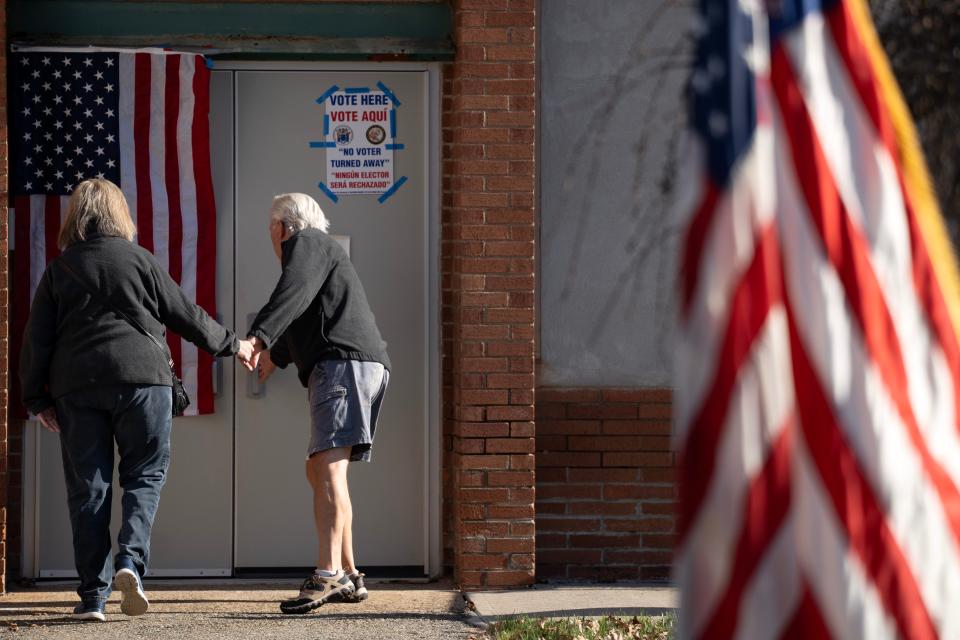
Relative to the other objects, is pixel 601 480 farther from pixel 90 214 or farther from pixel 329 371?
pixel 90 214

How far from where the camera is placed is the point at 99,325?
5.88 meters

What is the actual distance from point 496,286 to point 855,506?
4.88m

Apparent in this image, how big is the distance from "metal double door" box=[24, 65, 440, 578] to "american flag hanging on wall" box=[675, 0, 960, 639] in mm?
5175

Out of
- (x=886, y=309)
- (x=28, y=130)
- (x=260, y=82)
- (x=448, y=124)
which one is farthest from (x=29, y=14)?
(x=886, y=309)

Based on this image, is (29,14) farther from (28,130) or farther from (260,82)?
(260,82)

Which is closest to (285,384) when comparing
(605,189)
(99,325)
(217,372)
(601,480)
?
(217,372)

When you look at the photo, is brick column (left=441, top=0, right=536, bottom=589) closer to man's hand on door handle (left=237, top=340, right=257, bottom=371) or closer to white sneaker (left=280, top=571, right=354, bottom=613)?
white sneaker (left=280, top=571, right=354, bottom=613)

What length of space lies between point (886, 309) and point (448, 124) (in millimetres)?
5231

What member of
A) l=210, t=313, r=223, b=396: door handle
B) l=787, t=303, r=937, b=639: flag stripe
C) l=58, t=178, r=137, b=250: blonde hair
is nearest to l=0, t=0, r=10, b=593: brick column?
l=58, t=178, r=137, b=250: blonde hair

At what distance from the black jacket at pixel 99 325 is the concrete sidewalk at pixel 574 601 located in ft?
5.63

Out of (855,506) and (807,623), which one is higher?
(855,506)

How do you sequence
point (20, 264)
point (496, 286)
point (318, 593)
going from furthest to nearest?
point (20, 264)
point (496, 286)
point (318, 593)

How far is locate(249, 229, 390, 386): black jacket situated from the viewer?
19.7 ft

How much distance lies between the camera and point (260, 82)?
23.0 feet
